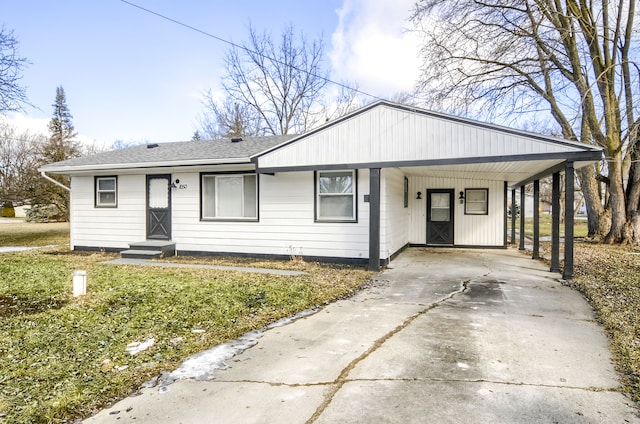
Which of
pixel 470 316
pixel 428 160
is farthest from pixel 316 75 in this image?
pixel 470 316

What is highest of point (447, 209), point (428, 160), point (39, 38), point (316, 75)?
point (316, 75)

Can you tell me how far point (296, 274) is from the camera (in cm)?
791

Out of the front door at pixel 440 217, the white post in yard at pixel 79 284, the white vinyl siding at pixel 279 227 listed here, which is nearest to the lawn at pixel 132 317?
the white post in yard at pixel 79 284

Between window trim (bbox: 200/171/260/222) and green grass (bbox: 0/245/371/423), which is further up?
window trim (bbox: 200/171/260/222)

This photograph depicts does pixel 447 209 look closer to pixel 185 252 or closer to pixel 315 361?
pixel 185 252

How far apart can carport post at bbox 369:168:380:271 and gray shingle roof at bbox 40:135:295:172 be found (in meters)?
2.97

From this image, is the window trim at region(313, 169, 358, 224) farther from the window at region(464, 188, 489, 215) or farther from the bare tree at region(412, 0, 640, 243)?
the bare tree at region(412, 0, 640, 243)

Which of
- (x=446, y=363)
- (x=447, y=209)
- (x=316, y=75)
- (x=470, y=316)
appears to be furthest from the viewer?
(x=316, y=75)

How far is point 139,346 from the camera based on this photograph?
3918 mm

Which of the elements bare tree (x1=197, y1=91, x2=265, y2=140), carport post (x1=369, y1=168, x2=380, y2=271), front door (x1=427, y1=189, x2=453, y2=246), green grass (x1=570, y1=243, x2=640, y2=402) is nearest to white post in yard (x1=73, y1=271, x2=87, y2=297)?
carport post (x1=369, y1=168, x2=380, y2=271)

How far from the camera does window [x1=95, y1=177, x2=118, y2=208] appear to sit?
11.5 m

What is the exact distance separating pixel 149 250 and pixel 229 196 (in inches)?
103

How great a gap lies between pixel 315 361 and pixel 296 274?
4.36m

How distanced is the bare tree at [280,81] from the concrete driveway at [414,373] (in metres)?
22.2
